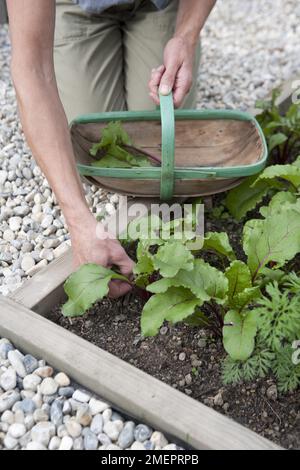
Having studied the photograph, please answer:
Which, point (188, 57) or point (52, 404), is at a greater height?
point (188, 57)

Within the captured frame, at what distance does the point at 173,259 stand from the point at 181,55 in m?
0.87

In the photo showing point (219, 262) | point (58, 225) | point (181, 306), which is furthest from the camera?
point (58, 225)

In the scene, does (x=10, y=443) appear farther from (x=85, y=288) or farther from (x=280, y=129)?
(x=280, y=129)

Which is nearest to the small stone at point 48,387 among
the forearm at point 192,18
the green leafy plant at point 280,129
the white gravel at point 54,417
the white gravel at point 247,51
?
the white gravel at point 54,417

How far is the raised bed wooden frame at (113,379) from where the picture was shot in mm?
1391

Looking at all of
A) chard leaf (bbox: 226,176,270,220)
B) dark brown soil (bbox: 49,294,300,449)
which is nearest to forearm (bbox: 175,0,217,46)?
chard leaf (bbox: 226,176,270,220)

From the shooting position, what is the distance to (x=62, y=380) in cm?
157

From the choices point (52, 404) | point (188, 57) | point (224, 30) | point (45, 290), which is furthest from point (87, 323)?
point (224, 30)

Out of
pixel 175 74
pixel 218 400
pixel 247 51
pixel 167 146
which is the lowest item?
pixel 218 400

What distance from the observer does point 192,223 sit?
1716mm

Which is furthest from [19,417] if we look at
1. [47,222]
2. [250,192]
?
[250,192]

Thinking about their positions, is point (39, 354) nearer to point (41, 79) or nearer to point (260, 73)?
point (41, 79)

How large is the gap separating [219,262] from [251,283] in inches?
12.1

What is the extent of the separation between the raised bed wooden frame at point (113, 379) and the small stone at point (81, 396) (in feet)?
0.07
